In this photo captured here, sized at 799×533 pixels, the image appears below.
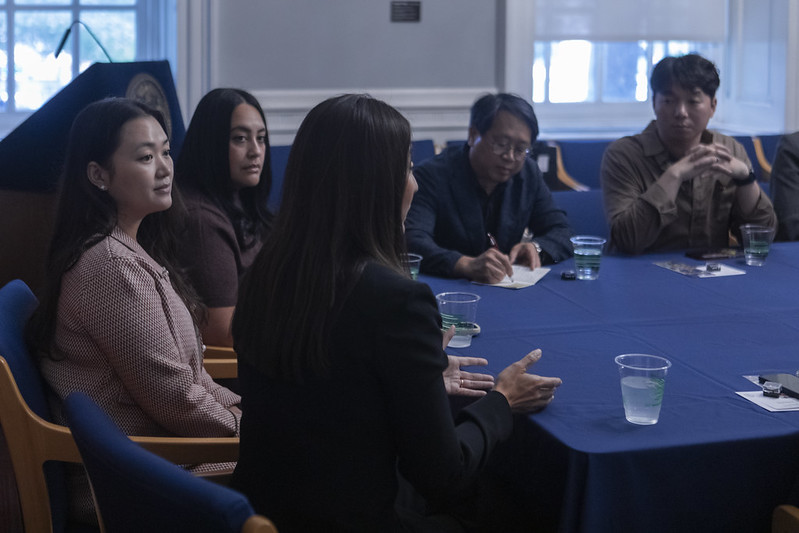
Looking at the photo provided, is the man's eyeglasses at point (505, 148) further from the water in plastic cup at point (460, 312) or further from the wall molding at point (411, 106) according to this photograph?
Result: the wall molding at point (411, 106)

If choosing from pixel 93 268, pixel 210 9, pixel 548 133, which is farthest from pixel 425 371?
pixel 548 133

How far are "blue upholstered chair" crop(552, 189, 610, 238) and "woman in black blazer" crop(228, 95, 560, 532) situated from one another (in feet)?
7.31

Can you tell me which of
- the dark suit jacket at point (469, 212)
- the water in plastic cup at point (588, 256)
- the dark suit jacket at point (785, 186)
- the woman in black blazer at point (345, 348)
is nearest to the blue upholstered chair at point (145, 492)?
the woman in black blazer at point (345, 348)

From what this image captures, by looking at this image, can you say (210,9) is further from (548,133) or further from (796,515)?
(796,515)

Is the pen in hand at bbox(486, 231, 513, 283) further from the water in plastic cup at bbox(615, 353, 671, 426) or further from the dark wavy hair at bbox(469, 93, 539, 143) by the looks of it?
the water in plastic cup at bbox(615, 353, 671, 426)

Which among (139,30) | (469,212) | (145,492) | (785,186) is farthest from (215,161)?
(139,30)

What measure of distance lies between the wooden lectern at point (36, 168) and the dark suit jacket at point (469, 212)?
910 mm

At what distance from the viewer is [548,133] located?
564 cm

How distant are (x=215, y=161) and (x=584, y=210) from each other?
1.56 metres

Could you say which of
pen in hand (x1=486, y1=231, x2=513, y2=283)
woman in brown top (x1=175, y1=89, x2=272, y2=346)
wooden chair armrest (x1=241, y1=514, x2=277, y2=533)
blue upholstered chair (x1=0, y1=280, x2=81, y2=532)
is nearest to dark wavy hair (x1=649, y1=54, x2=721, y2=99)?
pen in hand (x1=486, y1=231, x2=513, y2=283)

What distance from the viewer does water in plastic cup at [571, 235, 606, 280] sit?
260 cm

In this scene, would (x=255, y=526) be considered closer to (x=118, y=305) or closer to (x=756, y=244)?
(x=118, y=305)

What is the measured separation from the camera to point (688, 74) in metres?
3.12

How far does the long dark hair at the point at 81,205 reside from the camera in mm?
1750
